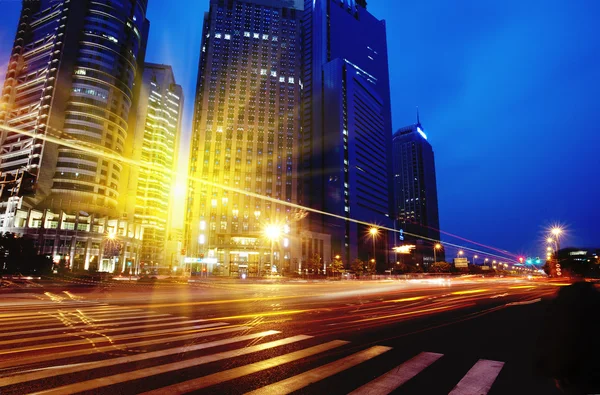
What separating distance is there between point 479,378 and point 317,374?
9.17 feet

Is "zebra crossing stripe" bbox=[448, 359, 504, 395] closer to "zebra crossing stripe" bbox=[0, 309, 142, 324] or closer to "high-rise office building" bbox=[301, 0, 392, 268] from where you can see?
"zebra crossing stripe" bbox=[0, 309, 142, 324]

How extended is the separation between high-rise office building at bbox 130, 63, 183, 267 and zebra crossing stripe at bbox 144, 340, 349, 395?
146104 millimetres

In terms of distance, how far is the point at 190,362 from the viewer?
19.4ft

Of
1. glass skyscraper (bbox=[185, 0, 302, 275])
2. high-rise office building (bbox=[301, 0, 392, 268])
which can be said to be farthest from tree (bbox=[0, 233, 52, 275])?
high-rise office building (bbox=[301, 0, 392, 268])

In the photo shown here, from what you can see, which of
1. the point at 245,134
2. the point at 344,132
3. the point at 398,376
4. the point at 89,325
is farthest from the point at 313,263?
the point at 398,376

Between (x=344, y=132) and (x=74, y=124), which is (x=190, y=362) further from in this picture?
(x=344, y=132)

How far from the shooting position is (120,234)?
9275cm

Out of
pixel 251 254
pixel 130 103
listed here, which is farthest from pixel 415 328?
pixel 130 103

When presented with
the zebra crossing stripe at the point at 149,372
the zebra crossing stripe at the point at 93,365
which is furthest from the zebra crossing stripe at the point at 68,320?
the zebra crossing stripe at the point at 149,372

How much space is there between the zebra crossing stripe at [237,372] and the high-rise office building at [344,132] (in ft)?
414

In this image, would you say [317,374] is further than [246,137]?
No

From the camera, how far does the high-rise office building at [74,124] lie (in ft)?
270

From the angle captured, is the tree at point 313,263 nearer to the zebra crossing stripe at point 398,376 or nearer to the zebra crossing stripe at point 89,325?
the zebra crossing stripe at point 89,325

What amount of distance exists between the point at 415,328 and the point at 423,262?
637 ft
